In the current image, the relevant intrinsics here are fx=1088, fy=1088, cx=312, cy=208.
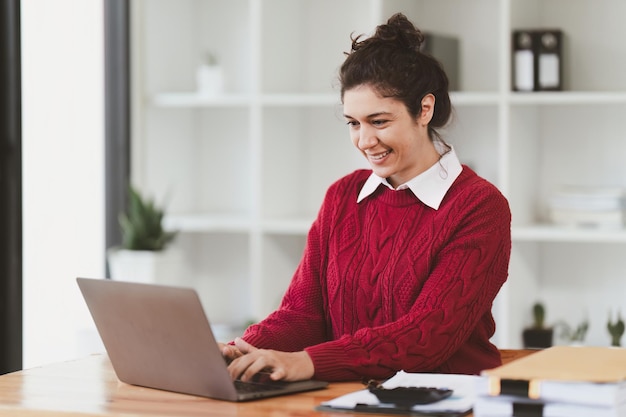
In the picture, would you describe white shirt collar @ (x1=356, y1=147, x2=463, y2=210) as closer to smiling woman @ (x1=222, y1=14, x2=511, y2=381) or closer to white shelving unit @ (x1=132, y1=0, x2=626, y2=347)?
smiling woman @ (x1=222, y1=14, x2=511, y2=381)

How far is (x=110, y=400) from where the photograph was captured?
1887 millimetres

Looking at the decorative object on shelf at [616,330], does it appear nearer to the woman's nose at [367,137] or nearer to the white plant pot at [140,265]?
the white plant pot at [140,265]

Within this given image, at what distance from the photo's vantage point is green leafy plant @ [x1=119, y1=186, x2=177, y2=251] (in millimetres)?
4168

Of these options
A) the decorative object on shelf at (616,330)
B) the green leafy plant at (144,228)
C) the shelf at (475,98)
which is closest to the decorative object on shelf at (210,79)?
the green leafy plant at (144,228)

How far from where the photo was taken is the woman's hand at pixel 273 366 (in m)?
1.96

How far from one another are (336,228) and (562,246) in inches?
81.4

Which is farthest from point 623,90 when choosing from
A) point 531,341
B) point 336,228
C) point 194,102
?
point 336,228

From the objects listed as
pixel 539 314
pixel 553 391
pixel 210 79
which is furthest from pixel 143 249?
pixel 553 391

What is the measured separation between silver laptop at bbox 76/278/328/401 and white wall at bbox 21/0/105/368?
6.30ft

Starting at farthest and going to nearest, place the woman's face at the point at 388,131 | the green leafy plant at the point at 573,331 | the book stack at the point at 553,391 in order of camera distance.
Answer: the green leafy plant at the point at 573,331, the woman's face at the point at 388,131, the book stack at the point at 553,391

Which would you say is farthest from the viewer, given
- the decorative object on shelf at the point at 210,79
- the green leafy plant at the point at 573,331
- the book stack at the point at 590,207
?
the decorative object on shelf at the point at 210,79

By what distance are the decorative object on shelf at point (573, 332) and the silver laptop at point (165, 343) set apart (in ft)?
7.55

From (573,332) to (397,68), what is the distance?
86.8 inches

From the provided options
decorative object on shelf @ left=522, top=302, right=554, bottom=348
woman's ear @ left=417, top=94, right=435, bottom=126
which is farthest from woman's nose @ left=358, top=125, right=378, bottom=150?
decorative object on shelf @ left=522, top=302, right=554, bottom=348
